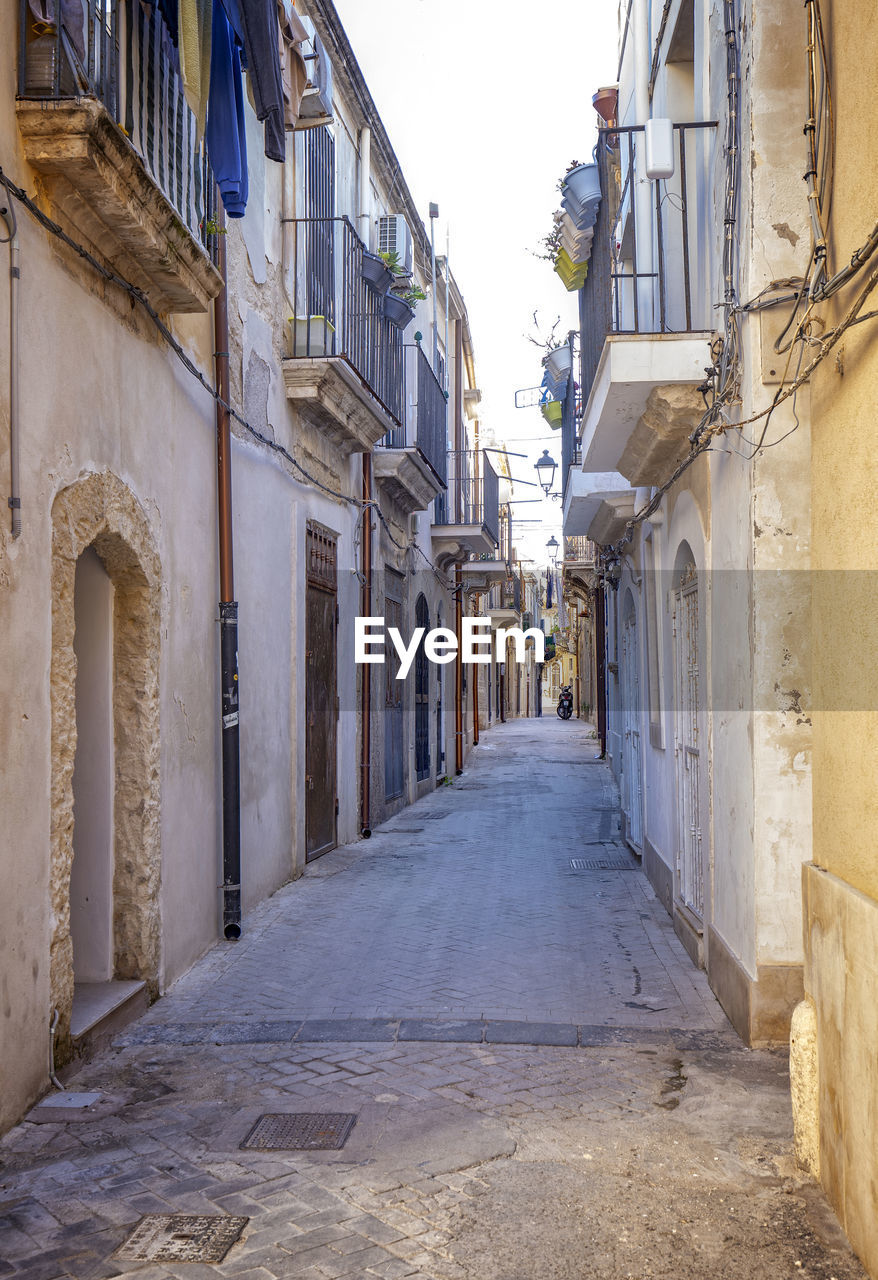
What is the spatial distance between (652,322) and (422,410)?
874cm

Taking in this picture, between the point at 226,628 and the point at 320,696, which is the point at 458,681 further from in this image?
the point at 226,628

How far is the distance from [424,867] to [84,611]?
516 centimetres

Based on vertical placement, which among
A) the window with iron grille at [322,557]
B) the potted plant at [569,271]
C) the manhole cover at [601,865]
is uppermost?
the potted plant at [569,271]

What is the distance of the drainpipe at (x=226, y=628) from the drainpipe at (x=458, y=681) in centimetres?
1294

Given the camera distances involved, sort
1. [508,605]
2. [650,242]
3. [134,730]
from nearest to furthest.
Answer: [134,730] < [650,242] < [508,605]

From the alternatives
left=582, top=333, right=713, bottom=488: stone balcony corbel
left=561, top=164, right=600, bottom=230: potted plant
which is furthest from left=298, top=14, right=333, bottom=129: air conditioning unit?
left=582, top=333, right=713, bottom=488: stone balcony corbel

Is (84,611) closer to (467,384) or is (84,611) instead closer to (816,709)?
(816,709)

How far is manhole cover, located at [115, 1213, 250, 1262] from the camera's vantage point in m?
3.28

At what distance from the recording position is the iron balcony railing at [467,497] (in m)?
19.5

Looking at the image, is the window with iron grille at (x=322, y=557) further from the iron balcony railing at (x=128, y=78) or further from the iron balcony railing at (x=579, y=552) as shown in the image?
the iron balcony railing at (x=579, y=552)

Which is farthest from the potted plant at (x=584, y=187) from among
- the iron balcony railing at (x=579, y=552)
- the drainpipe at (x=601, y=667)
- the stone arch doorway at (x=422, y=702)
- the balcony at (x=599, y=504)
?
the iron balcony railing at (x=579, y=552)

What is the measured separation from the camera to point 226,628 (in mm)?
7551

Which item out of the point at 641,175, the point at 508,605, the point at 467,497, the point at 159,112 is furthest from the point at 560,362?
the point at 508,605

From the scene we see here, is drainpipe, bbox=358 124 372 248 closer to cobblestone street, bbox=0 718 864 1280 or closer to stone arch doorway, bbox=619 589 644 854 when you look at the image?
stone arch doorway, bbox=619 589 644 854
